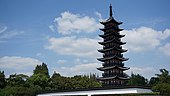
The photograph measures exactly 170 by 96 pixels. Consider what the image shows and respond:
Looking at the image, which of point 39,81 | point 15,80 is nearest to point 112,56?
point 39,81

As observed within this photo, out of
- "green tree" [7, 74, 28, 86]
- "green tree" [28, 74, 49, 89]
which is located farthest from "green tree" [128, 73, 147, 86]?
"green tree" [7, 74, 28, 86]

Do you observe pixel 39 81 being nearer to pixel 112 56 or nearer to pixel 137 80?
pixel 112 56

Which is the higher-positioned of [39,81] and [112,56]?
[112,56]

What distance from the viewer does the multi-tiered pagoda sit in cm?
5191

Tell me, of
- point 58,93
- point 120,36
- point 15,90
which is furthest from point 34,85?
point 120,36

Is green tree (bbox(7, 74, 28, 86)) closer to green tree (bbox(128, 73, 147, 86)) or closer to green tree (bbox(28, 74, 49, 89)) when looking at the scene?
green tree (bbox(28, 74, 49, 89))

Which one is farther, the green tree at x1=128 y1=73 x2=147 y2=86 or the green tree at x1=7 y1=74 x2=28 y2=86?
the green tree at x1=128 y1=73 x2=147 y2=86

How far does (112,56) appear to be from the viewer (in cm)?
5331

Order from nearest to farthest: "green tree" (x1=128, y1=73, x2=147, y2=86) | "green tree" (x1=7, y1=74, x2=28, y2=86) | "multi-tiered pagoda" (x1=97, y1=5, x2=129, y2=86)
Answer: "multi-tiered pagoda" (x1=97, y1=5, x2=129, y2=86), "green tree" (x1=7, y1=74, x2=28, y2=86), "green tree" (x1=128, y1=73, x2=147, y2=86)

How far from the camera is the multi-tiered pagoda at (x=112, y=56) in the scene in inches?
2044

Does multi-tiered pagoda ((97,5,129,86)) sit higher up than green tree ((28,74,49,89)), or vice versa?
multi-tiered pagoda ((97,5,129,86))

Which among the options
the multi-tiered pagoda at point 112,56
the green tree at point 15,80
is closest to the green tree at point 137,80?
the multi-tiered pagoda at point 112,56

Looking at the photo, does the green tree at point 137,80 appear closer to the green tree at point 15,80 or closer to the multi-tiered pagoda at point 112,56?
the multi-tiered pagoda at point 112,56

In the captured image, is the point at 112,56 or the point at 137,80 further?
the point at 137,80
